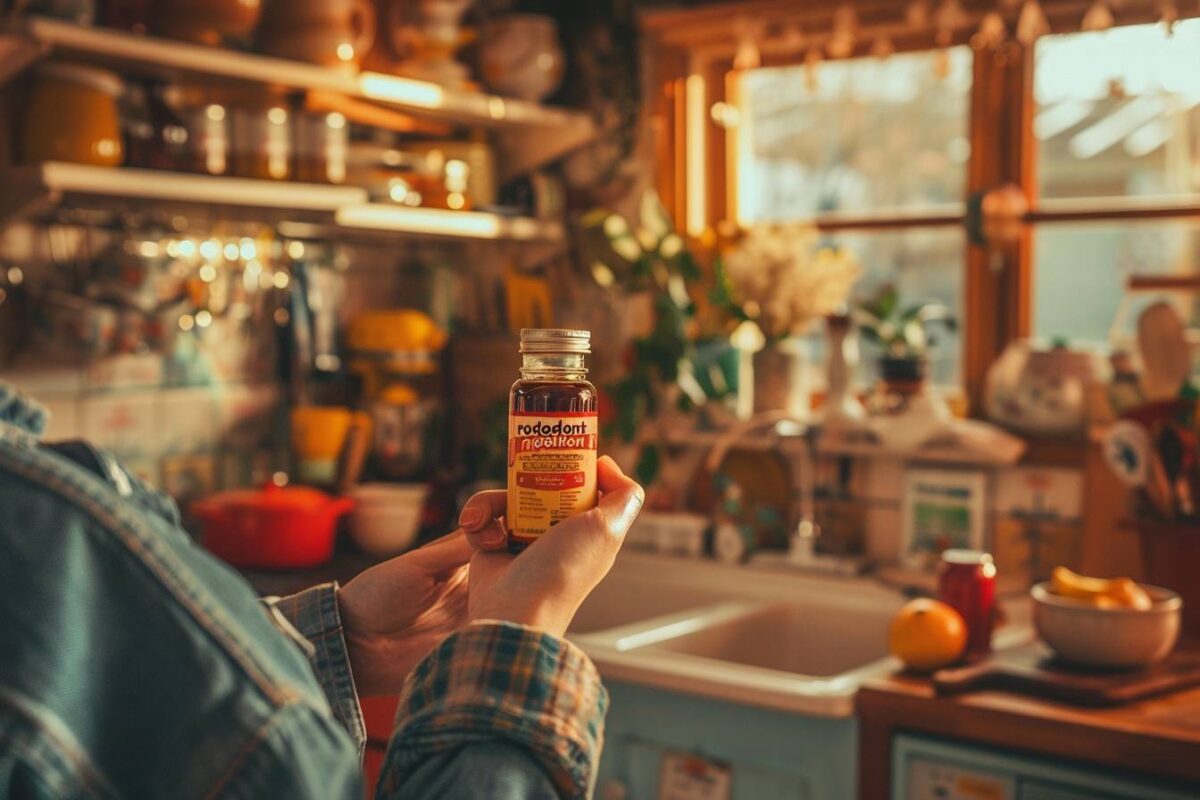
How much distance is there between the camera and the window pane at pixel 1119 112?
238cm

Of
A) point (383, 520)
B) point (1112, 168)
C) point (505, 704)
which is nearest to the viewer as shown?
point (505, 704)

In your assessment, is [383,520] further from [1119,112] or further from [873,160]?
[1119,112]

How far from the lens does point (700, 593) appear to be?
101 inches

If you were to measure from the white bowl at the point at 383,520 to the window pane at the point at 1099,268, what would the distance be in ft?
4.21

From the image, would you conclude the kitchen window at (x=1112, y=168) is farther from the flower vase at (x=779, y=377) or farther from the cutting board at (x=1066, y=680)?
the cutting board at (x=1066, y=680)

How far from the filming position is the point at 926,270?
2.71 meters

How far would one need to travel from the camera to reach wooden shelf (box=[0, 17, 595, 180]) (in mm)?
2023

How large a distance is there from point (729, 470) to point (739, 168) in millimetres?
681

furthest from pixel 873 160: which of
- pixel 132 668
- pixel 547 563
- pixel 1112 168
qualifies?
pixel 132 668

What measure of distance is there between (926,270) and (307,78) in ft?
4.20

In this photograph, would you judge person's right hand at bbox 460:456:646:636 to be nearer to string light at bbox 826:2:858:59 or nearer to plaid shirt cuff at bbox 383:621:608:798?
plaid shirt cuff at bbox 383:621:608:798

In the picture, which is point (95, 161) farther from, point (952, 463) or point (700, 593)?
point (952, 463)

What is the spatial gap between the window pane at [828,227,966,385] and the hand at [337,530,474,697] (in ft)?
6.00

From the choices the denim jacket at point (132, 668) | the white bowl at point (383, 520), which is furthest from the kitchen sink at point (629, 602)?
the denim jacket at point (132, 668)
